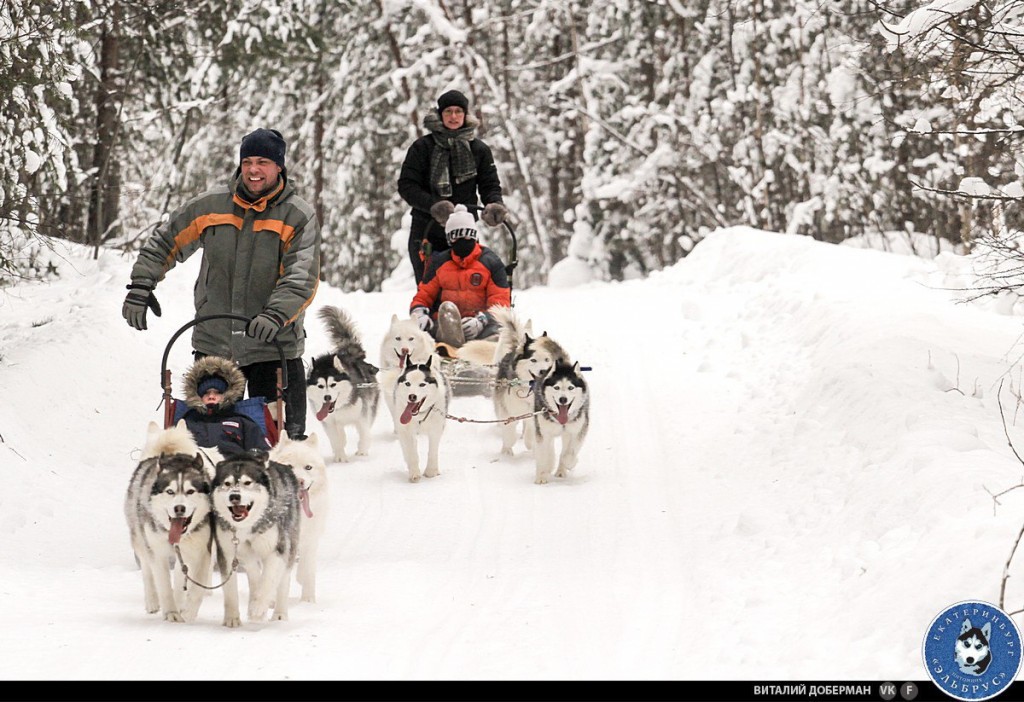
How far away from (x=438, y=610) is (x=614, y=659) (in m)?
1.00

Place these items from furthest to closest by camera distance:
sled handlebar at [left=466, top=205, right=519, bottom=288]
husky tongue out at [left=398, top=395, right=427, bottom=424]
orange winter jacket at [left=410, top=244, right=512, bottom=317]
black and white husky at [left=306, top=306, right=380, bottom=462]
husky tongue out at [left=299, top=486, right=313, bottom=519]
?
sled handlebar at [left=466, top=205, right=519, bottom=288] < orange winter jacket at [left=410, top=244, right=512, bottom=317] < black and white husky at [left=306, top=306, right=380, bottom=462] < husky tongue out at [left=398, top=395, right=427, bottom=424] < husky tongue out at [left=299, top=486, right=313, bottom=519]

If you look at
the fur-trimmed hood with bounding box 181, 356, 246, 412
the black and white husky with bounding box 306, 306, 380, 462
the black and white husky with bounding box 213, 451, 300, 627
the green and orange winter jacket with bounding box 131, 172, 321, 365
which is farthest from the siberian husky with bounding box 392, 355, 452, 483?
the black and white husky with bounding box 213, 451, 300, 627

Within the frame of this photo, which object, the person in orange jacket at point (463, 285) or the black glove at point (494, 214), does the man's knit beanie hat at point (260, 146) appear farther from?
the black glove at point (494, 214)

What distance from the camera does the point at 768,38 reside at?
1850 cm

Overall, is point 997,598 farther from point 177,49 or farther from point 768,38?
point 768,38

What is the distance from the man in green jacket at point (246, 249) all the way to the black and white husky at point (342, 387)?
1.55 metres

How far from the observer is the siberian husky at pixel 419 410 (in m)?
7.20

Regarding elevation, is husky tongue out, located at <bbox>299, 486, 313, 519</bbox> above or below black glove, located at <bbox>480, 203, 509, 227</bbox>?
below

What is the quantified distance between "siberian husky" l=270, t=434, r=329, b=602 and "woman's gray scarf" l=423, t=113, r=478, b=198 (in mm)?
4932

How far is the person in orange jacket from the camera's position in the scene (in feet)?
30.0

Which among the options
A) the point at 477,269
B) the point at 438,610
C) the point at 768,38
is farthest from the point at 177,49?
the point at 438,610

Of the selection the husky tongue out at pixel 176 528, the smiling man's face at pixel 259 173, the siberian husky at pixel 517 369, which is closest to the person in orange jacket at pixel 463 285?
the siberian husky at pixel 517 369

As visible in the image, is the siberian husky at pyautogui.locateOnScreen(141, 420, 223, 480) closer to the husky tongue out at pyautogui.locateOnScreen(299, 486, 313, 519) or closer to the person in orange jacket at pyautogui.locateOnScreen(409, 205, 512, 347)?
the husky tongue out at pyautogui.locateOnScreen(299, 486, 313, 519)

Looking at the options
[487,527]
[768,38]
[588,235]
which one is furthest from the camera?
[588,235]
